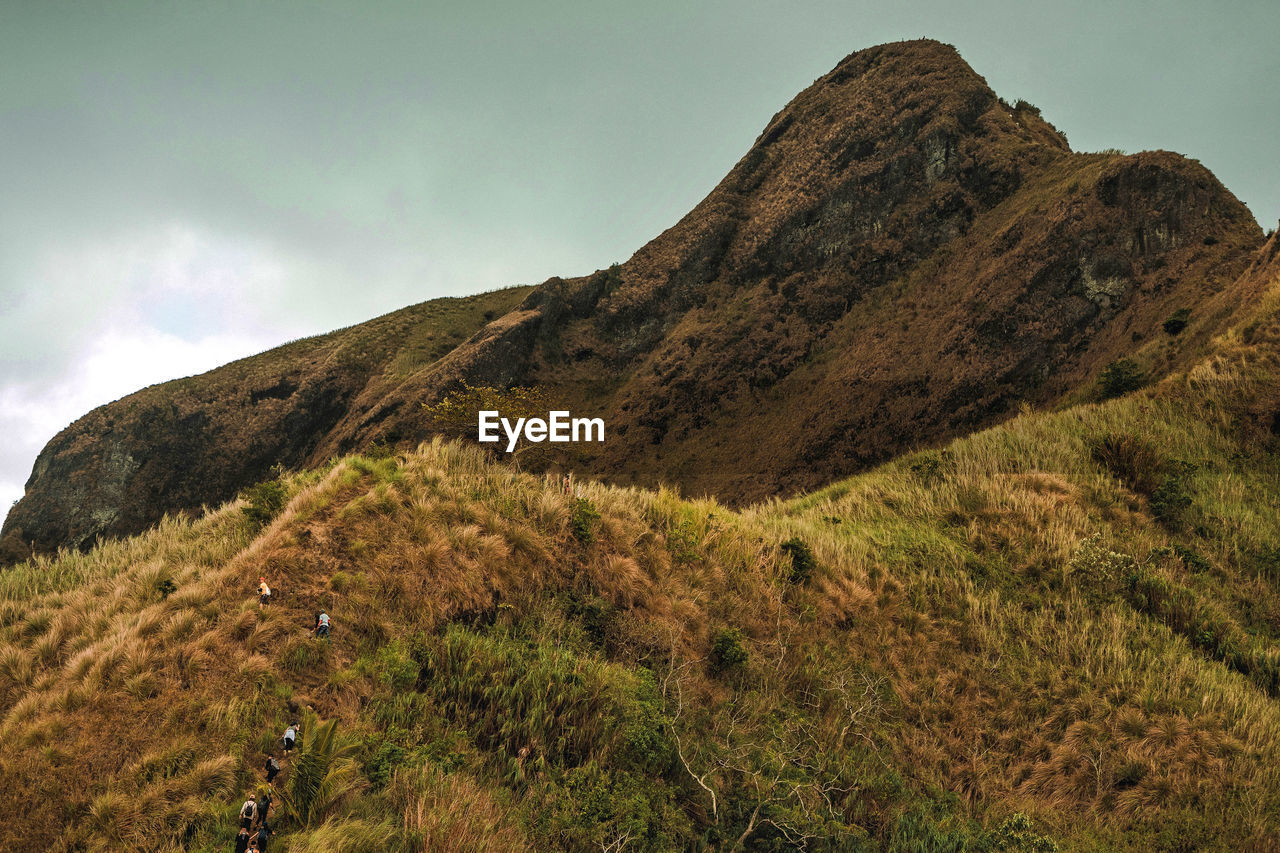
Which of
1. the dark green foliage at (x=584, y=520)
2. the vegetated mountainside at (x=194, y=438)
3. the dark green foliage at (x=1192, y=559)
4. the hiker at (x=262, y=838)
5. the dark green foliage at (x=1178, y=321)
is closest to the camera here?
the hiker at (x=262, y=838)

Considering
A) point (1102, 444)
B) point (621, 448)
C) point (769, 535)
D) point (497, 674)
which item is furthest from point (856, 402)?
point (497, 674)

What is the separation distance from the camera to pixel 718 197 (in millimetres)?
63281

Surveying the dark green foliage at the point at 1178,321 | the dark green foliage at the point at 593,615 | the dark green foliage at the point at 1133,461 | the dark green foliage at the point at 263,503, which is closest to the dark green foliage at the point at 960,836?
the dark green foliage at the point at 593,615

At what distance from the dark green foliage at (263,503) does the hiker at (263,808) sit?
4682 mm

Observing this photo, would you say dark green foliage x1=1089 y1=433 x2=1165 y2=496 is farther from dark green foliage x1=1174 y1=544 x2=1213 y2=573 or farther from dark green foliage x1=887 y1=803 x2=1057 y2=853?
dark green foliage x1=887 y1=803 x2=1057 y2=853

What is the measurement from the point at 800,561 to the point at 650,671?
3.91 meters

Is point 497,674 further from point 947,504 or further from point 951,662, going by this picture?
point 947,504

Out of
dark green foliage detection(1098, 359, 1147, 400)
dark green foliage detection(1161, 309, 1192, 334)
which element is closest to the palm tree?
dark green foliage detection(1098, 359, 1147, 400)

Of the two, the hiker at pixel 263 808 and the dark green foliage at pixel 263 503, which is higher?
the dark green foliage at pixel 263 503

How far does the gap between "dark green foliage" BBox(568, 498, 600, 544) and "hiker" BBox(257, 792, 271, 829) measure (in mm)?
5017

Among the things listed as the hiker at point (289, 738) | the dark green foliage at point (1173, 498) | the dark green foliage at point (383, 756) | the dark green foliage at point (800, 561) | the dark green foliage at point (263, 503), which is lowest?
the dark green foliage at point (383, 756)

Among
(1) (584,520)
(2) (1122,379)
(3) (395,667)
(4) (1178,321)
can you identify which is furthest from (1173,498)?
(4) (1178,321)

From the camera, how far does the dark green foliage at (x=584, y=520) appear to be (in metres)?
8.47

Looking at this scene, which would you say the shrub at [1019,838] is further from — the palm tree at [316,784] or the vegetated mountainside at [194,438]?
the vegetated mountainside at [194,438]
